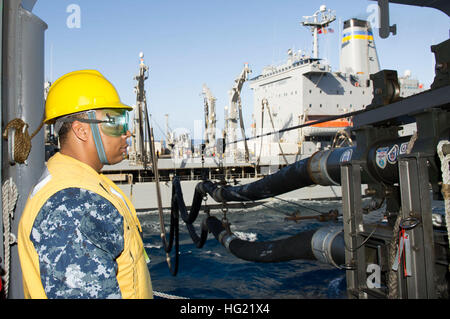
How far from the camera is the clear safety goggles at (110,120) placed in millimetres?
1391

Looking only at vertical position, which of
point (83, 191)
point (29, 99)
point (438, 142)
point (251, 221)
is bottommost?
point (251, 221)

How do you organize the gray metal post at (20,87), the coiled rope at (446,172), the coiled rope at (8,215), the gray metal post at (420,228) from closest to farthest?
1. the coiled rope at (8,215)
2. the gray metal post at (20,87)
3. the coiled rope at (446,172)
4. the gray metal post at (420,228)

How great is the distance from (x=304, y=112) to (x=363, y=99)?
5.95 metres

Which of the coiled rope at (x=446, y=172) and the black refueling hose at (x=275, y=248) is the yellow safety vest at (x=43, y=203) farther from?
the black refueling hose at (x=275, y=248)

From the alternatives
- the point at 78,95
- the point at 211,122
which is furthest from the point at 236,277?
the point at 211,122

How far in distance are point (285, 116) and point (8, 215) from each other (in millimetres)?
32039

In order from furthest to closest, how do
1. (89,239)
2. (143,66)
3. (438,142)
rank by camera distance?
(143,66)
(438,142)
(89,239)

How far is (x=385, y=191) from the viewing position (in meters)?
3.14

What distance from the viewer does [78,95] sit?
138 centimetres

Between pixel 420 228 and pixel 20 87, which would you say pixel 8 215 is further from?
pixel 420 228

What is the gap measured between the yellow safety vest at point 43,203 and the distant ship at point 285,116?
76.6ft

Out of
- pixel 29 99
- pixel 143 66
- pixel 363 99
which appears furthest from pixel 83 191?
pixel 363 99

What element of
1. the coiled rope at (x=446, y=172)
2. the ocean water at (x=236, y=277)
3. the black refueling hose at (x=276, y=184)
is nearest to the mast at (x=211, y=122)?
the ocean water at (x=236, y=277)
